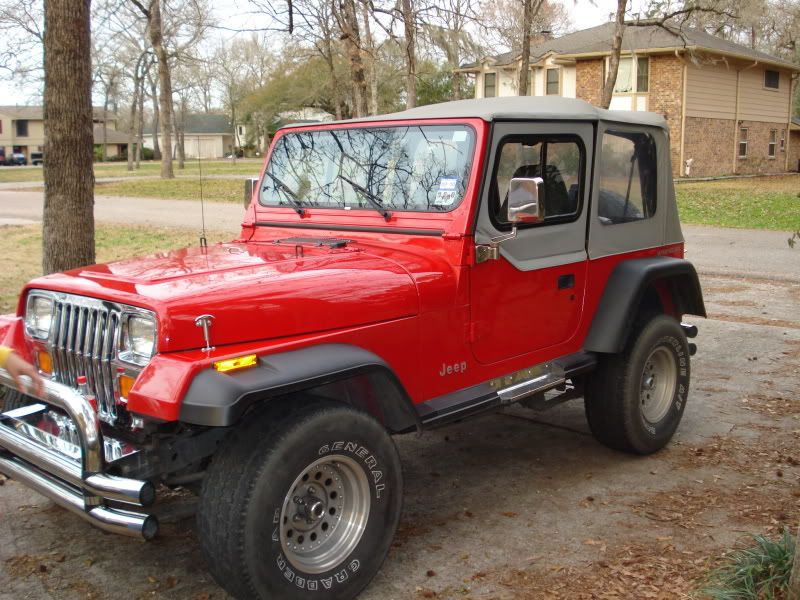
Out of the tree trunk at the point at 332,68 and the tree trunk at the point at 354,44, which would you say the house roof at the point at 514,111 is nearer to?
the tree trunk at the point at 354,44

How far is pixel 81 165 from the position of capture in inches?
244

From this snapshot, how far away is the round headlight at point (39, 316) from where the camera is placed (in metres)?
3.66

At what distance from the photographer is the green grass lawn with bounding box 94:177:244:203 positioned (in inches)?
1027

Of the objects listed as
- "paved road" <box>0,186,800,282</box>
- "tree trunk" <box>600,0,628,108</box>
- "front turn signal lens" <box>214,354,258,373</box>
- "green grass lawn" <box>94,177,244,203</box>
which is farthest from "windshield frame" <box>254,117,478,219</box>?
"green grass lawn" <box>94,177,244,203</box>

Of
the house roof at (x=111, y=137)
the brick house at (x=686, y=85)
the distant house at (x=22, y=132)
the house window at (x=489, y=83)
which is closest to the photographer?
the brick house at (x=686, y=85)

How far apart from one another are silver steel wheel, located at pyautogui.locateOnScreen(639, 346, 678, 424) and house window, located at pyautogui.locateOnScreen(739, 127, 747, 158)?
1292 inches

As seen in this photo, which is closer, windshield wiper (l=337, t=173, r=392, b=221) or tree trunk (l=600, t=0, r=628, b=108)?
windshield wiper (l=337, t=173, r=392, b=221)

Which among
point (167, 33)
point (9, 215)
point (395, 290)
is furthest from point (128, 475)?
point (167, 33)

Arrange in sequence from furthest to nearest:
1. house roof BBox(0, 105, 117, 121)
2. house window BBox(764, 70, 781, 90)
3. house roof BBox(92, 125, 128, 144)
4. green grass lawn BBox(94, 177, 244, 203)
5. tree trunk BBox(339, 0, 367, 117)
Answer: house roof BBox(92, 125, 128, 144) < house roof BBox(0, 105, 117, 121) < house window BBox(764, 70, 781, 90) < green grass lawn BBox(94, 177, 244, 203) < tree trunk BBox(339, 0, 367, 117)

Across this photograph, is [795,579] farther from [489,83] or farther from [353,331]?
[489,83]

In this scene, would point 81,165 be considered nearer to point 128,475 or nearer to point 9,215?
point 128,475

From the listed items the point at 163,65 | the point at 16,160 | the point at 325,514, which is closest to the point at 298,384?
the point at 325,514

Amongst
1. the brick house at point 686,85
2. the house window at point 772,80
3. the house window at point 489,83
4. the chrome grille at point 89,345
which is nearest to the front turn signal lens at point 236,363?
the chrome grille at point 89,345

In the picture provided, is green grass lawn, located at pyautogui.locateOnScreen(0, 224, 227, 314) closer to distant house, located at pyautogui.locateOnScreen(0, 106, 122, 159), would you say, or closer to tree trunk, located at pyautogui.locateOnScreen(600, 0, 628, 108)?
tree trunk, located at pyautogui.locateOnScreen(600, 0, 628, 108)
